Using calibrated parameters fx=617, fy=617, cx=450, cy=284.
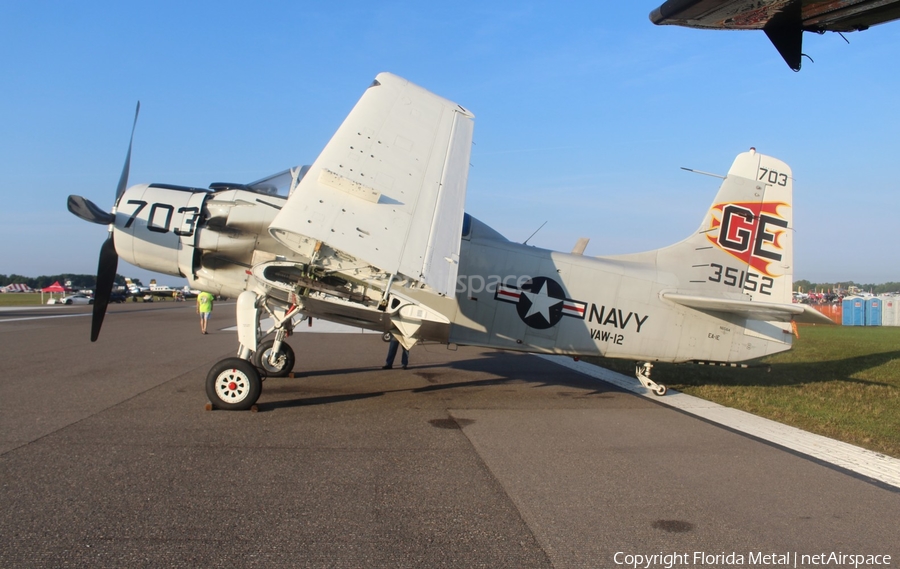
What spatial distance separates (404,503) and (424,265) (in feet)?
8.87

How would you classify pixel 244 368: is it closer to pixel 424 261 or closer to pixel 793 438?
pixel 424 261

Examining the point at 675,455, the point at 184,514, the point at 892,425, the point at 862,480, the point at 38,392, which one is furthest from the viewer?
the point at 38,392

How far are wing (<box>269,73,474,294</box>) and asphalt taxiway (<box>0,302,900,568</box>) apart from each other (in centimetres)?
203

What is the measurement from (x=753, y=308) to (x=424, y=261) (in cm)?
573

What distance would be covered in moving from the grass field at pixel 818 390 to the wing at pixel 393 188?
5576mm

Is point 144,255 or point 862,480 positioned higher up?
point 144,255

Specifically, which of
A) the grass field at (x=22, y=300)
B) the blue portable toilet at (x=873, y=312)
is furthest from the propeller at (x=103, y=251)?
the grass field at (x=22, y=300)

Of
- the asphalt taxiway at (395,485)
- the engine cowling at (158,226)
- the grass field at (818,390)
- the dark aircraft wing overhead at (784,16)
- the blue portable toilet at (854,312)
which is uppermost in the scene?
the blue portable toilet at (854,312)

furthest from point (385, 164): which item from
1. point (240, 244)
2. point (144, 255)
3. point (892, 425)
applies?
point (892, 425)

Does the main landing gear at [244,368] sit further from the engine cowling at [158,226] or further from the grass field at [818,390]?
the grass field at [818,390]

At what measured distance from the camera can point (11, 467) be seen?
17.0 feet

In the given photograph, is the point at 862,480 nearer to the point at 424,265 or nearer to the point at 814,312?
the point at 814,312

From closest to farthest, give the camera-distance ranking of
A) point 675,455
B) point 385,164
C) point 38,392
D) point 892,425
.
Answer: point 675,455 → point 385,164 → point 892,425 → point 38,392

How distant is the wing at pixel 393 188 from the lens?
21.5ft
